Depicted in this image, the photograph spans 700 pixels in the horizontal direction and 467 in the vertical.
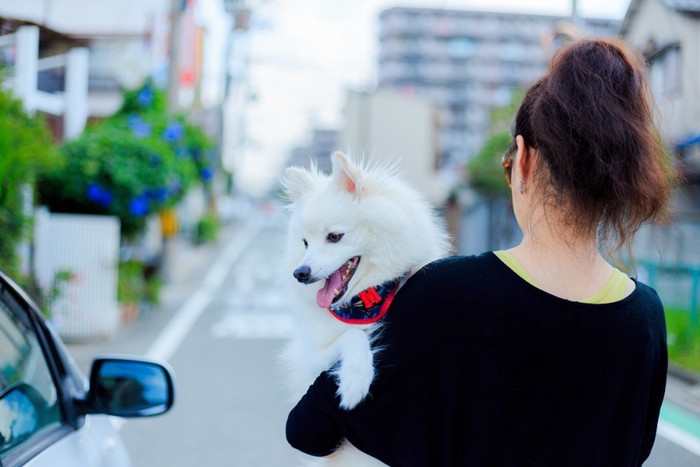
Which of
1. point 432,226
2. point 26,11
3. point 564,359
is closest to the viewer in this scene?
point 564,359

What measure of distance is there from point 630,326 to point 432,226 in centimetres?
57

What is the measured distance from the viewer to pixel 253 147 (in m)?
52.9

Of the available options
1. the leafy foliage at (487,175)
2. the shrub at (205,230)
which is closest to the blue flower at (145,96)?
the leafy foliage at (487,175)

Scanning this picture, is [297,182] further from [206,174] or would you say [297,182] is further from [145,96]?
[206,174]

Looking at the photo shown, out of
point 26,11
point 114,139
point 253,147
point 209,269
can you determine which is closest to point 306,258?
point 26,11

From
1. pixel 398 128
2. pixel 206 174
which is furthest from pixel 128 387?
pixel 398 128

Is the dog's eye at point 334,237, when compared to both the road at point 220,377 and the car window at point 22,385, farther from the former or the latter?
the car window at point 22,385

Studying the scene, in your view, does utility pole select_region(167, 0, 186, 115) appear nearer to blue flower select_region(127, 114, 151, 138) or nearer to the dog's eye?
blue flower select_region(127, 114, 151, 138)

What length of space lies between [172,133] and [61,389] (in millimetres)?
10420

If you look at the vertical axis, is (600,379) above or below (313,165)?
below

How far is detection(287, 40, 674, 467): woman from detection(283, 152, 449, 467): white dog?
17 cm

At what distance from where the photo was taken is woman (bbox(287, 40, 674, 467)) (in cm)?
137

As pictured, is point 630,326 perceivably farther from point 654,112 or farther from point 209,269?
point 209,269

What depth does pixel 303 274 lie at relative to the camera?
1.75 metres
